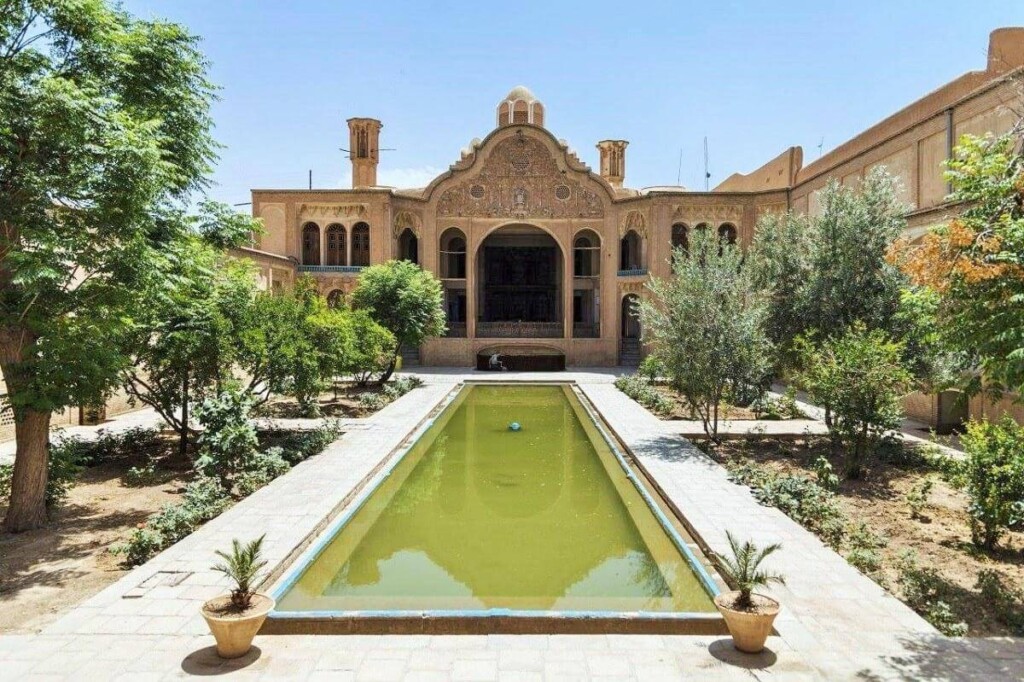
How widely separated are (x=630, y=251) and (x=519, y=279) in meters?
5.31

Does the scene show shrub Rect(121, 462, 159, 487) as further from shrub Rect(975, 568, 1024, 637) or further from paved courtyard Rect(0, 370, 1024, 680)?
shrub Rect(975, 568, 1024, 637)

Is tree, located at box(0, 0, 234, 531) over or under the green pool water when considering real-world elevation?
over

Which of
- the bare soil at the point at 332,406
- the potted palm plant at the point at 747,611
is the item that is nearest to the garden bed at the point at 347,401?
the bare soil at the point at 332,406

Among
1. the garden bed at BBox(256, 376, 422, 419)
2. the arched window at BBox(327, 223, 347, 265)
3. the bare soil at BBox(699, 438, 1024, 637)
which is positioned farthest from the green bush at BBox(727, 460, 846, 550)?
the arched window at BBox(327, 223, 347, 265)

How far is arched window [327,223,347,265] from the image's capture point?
26484 mm

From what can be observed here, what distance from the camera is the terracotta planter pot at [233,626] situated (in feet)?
14.1

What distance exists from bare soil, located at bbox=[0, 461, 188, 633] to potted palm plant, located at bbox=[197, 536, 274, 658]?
1436 mm

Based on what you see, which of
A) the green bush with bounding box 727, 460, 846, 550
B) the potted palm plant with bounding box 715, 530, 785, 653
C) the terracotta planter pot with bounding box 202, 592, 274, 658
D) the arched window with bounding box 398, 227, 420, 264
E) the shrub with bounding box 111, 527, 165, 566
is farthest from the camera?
the arched window with bounding box 398, 227, 420, 264

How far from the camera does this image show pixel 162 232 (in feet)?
25.2

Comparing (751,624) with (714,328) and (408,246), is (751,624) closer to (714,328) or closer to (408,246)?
(714,328)

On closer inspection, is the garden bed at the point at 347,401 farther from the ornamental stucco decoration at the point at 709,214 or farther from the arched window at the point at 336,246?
the ornamental stucco decoration at the point at 709,214

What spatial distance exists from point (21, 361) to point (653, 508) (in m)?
6.57

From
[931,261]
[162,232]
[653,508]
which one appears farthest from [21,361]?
[931,261]

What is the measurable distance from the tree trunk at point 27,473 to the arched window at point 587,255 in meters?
21.6
